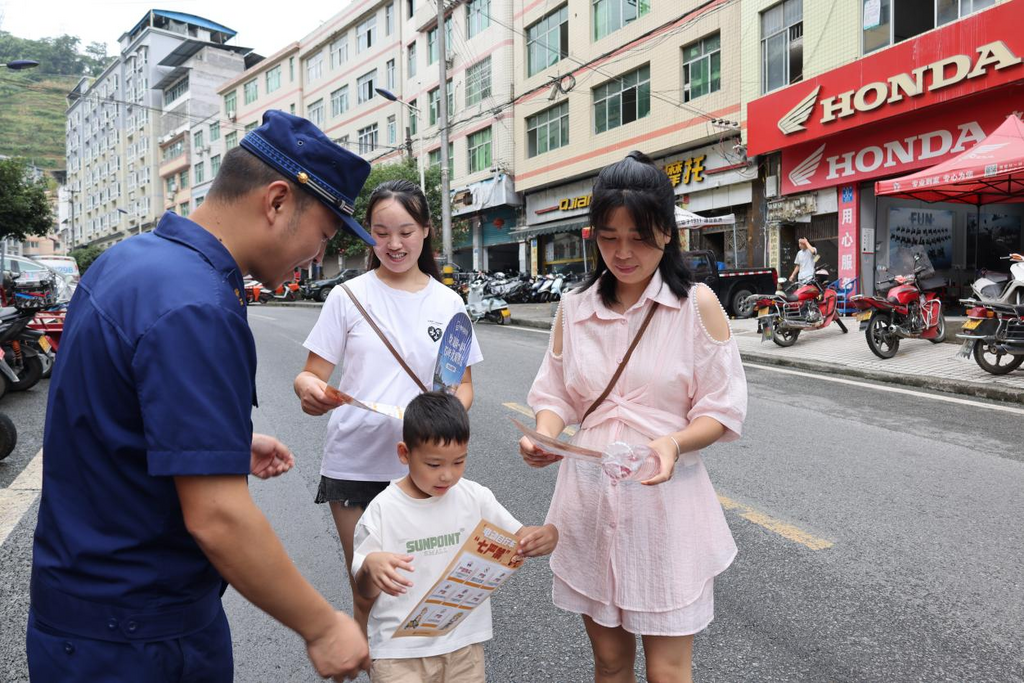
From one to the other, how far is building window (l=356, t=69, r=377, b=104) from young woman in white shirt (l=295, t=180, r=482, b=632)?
40304 mm

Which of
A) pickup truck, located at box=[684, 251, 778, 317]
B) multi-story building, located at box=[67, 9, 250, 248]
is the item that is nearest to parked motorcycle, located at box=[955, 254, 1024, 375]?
pickup truck, located at box=[684, 251, 778, 317]

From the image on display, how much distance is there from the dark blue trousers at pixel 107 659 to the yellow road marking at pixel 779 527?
3347mm

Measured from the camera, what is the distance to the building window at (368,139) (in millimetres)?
40844

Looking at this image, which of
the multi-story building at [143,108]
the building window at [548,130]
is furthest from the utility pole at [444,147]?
the multi-story building at [143,108]

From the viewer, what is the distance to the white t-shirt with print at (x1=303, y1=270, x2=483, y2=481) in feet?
8.54

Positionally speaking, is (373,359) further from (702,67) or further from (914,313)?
(702,67)

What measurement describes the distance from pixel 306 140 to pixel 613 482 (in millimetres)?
1123

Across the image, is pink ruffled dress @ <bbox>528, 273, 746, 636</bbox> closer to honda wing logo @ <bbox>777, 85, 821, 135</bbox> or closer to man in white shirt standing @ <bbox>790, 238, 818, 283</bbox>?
man in white shirt standing @ <bbox>790, 238, 818, 283</bbox>

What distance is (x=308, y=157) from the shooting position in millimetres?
1449

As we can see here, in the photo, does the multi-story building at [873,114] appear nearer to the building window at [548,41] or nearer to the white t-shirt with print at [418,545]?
the building window at [548,41]

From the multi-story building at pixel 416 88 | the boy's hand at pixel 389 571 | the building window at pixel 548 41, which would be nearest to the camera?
the boy's hand at pixel 389 571

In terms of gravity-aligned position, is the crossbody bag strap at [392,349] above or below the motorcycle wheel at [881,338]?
above

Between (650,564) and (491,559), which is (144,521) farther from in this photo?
(650,564)

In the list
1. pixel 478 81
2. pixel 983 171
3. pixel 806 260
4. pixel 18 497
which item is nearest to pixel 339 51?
pixel 478 81
